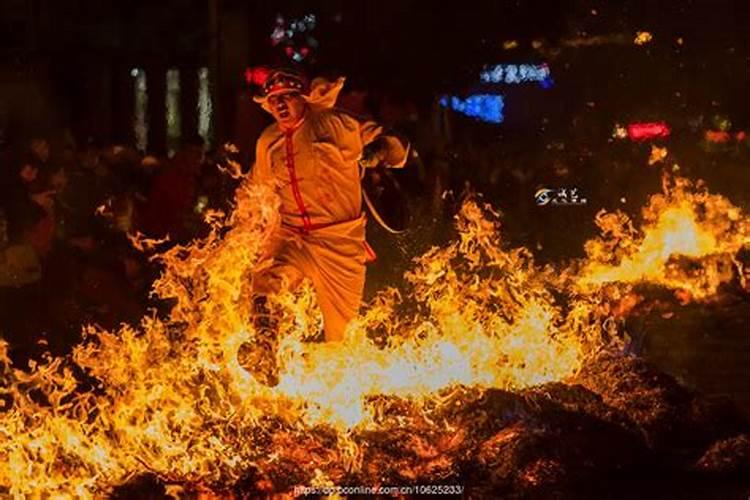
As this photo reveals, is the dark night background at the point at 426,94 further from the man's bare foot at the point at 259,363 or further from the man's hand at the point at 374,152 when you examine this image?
the man's bare foot at the point at 259,363

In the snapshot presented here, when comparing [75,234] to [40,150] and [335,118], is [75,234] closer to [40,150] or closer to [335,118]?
[40,150]

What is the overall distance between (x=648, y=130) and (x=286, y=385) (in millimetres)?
25756

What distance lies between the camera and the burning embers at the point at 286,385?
6.52m

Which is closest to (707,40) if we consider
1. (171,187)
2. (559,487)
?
(171,187)

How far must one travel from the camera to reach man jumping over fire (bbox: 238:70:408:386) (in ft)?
27.2

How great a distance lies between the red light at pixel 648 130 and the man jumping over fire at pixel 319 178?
2244 centimetres

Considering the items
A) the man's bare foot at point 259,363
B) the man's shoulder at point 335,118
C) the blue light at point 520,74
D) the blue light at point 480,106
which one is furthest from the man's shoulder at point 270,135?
the blue light at point 520,74

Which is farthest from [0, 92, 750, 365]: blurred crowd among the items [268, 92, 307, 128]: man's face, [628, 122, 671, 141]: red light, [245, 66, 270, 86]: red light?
[628, 122, 671, 141]: red light

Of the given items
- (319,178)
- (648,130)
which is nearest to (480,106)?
(648,130)

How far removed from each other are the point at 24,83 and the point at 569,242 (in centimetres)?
957

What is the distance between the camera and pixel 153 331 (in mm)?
7391

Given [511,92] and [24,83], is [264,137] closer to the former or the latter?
[24,83]

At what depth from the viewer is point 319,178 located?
27.5ft

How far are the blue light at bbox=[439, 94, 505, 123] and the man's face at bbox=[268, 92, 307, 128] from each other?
628 inches
